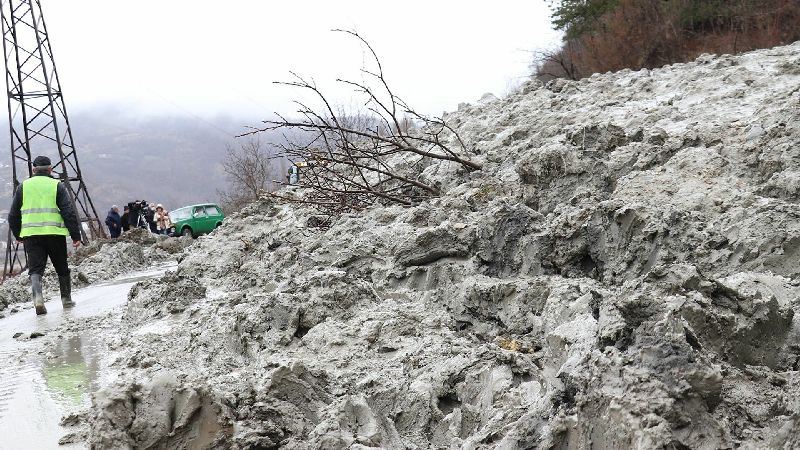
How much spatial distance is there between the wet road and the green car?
15.4 meters

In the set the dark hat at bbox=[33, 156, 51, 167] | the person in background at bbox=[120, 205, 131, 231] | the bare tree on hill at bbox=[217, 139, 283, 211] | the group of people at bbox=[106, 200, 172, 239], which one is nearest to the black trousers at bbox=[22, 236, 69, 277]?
the dark hat at bbox=[33, 156, 51, 167]

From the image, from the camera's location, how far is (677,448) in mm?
1555

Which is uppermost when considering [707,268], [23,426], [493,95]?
[493,95]

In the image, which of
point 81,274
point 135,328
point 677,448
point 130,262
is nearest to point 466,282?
point 677,448

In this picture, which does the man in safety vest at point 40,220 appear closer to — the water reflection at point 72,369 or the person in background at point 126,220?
the water reflection at point 72,369

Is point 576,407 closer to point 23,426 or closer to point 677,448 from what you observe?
point 677,448

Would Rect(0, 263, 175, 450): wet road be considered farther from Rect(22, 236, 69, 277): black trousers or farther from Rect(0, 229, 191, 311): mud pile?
Rect(0, 229, 191, 311): mud pile

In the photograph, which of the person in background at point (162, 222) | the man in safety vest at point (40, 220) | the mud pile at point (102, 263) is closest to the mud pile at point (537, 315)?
the man in safety vest at point (40, 220)

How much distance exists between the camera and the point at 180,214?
21.9 m

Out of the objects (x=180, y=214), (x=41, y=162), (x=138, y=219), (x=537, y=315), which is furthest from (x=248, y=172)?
(x=537, y=315)

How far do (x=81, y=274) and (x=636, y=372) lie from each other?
915cm

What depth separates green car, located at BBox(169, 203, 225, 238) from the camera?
21.4m

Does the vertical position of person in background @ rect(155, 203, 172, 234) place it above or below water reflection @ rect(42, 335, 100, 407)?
above

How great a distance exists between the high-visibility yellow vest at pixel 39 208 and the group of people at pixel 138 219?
1327cm
